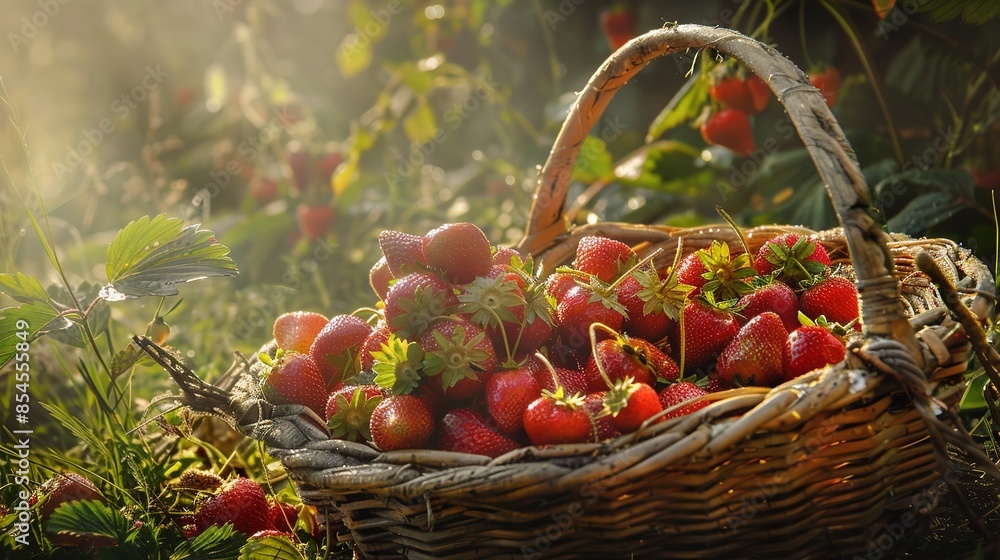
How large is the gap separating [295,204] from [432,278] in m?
1.68

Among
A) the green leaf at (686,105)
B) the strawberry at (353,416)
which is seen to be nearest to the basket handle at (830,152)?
the strawberry at (353,416)

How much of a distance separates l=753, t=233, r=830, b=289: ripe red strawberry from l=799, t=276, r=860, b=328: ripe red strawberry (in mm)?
38

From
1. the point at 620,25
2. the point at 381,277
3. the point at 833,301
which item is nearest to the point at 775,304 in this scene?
the point at 833,301

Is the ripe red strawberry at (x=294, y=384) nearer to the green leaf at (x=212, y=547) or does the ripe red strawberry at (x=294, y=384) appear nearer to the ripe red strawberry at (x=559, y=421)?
the green leaf at (x=212, y=547)

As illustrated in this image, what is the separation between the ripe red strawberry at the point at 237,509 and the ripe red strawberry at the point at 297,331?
0.20m

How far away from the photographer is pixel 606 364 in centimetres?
88

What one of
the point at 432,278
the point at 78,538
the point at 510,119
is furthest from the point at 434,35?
the point at 78,538

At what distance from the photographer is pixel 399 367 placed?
847 millimetres

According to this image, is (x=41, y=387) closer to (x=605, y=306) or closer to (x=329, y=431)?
(x=329, y=431)

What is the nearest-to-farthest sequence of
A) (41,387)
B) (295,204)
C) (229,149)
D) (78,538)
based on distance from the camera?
(78,538)
(41,387)
(295,204)
(229,149)

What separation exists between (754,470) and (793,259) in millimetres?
419

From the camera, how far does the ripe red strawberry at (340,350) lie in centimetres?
101

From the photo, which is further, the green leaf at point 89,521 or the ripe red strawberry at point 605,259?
the ripe red strawberry at point 605,259

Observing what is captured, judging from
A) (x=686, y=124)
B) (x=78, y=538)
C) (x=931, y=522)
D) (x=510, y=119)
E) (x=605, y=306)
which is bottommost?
(x=931, y=522)
